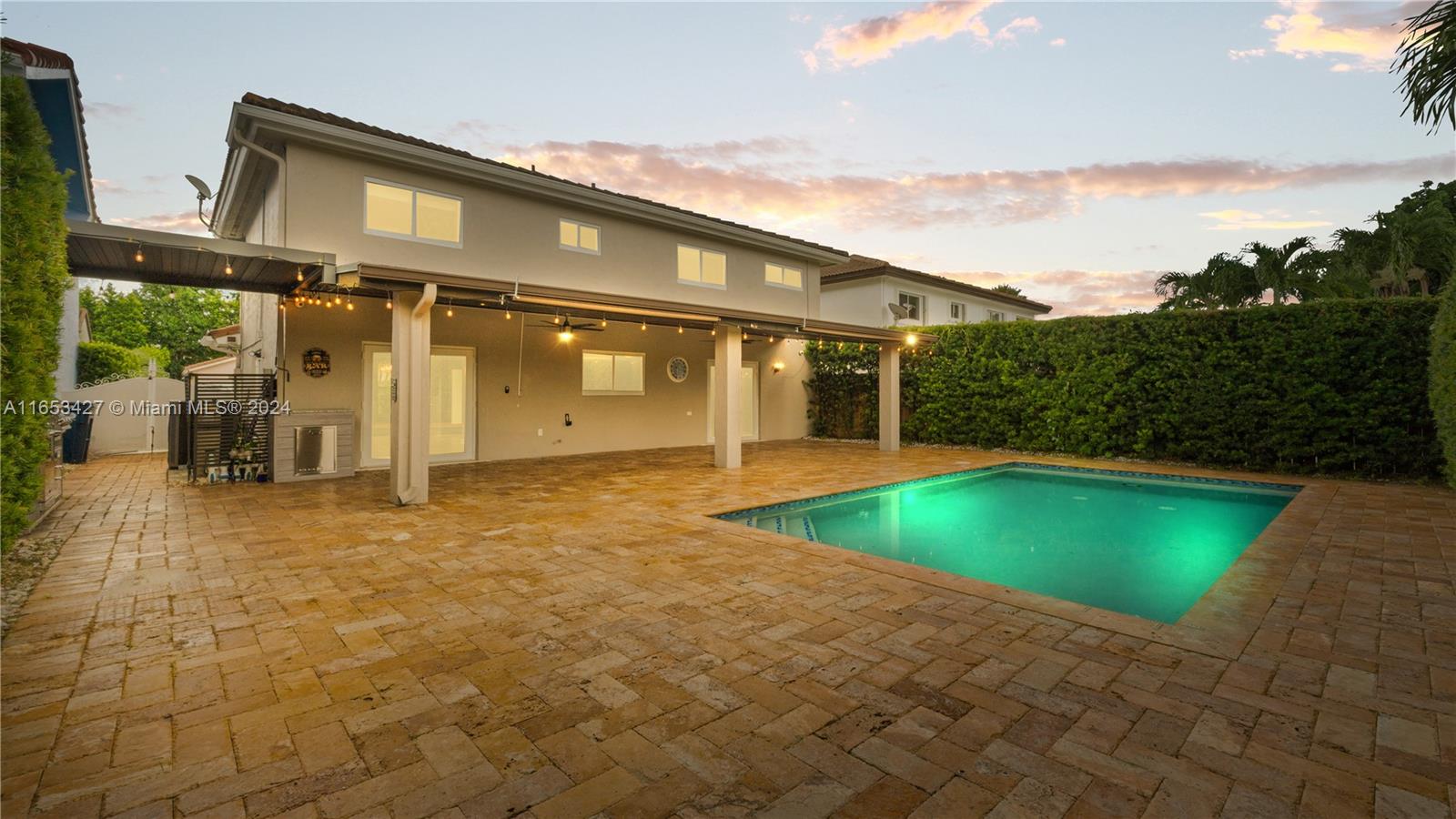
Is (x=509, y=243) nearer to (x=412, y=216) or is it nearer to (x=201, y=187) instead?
(x=412, y=216)

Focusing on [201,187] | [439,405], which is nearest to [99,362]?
[201,187]

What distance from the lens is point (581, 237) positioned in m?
11.5

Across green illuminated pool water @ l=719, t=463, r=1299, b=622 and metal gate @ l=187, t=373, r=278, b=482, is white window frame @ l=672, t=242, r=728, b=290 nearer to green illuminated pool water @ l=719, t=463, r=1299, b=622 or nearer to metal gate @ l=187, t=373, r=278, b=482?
green illuminated pool water @ l=719, t=463, r=1299, b=622

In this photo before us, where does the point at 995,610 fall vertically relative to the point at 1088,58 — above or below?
below

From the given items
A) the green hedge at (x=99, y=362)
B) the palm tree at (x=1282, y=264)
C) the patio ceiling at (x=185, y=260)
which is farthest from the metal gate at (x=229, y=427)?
the palm tree at (x=1282, y=264)

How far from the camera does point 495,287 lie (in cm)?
756

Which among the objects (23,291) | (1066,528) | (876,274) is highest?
(876,274)

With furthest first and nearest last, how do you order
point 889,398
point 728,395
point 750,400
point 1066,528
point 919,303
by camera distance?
point 919,303 → point 750,400 → point 889,398 → point 728,395 → point 1066,528

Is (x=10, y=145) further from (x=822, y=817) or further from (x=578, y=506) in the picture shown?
(x=822, y=817)

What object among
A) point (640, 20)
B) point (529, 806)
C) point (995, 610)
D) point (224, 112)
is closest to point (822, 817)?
point (529, 806)

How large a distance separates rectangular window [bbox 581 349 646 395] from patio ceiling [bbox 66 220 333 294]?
5427 mm

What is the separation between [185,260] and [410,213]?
2905 mm

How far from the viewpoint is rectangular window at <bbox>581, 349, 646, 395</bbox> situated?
42.5 ft

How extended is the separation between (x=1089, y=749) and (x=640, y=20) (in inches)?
466
